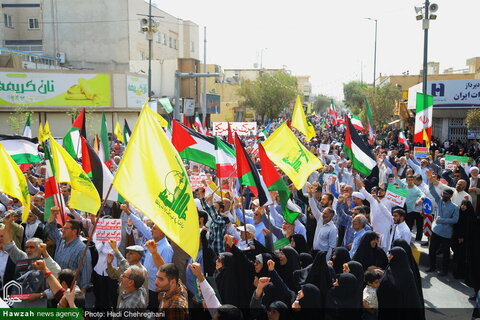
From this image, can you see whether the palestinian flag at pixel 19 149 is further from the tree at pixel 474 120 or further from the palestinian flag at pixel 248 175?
the tree at pixel 474 120

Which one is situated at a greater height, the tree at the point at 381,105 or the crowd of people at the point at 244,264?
the tree at the point at 381,105

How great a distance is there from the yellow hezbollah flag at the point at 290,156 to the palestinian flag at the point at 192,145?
966mm

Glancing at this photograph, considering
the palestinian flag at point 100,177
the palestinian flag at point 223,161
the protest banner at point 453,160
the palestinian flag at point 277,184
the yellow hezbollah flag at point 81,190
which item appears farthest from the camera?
the protest banner at point 453,160

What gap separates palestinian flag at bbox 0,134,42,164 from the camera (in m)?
8.89

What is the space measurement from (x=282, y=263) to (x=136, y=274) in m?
1.90

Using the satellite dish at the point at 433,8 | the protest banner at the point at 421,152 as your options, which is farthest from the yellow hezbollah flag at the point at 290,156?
the satellite dish at the point at 433,8

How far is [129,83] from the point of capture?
102 ft

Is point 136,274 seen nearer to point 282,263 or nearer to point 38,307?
point 38,307

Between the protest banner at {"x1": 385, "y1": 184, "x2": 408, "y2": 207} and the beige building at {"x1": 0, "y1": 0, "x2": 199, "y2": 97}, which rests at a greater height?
the beige building at {"x1": 0, "y1": 0, "x2": 199, "y2": 97}

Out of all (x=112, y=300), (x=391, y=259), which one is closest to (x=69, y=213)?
(x=112, y=300)

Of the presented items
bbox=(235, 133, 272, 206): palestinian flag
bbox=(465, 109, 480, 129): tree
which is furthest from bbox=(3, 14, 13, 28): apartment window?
bbox=(235, 133, 272, 206): palestinian flag

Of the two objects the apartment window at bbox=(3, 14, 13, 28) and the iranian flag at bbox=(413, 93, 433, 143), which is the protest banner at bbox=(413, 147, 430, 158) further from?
the apartment window at bbox=(3, 14, 13, 28)

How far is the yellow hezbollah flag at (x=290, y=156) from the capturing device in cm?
825

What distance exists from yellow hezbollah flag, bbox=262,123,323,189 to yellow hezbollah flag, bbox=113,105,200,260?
158 inches
